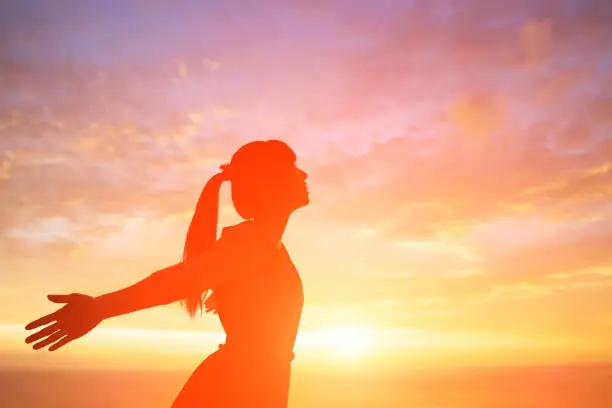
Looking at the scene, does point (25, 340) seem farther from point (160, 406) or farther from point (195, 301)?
point (160, 406)

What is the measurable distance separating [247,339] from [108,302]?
84 centimetres

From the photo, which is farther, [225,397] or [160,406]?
[160,406]

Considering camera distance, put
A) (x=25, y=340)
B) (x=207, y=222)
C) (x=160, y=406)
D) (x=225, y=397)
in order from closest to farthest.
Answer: (x=25, y=340)
(x=225, y=397)
(x=207, y=222)
(x=160, y=406)

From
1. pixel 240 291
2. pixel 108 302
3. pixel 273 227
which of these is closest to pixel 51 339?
pixel 108 302

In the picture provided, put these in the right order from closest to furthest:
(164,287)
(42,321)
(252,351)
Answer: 1. (42,321)
2. (164,287)
3. (252,351)

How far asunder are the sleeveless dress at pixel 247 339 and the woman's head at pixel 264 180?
0.27 metres

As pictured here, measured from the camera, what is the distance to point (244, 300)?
3.15 metres

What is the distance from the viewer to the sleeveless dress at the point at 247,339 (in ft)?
10.0

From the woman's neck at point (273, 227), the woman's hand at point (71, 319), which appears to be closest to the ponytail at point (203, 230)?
the woman's neck at point (273, 227)

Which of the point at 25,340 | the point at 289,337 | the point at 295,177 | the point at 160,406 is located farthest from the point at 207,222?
the point at 160,406

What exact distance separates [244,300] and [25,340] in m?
1.15

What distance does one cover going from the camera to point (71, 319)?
2.65 metres

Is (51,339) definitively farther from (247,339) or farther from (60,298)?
(247,339)

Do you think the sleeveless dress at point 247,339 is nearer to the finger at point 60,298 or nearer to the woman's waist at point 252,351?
the woman's waist at point 252,351
